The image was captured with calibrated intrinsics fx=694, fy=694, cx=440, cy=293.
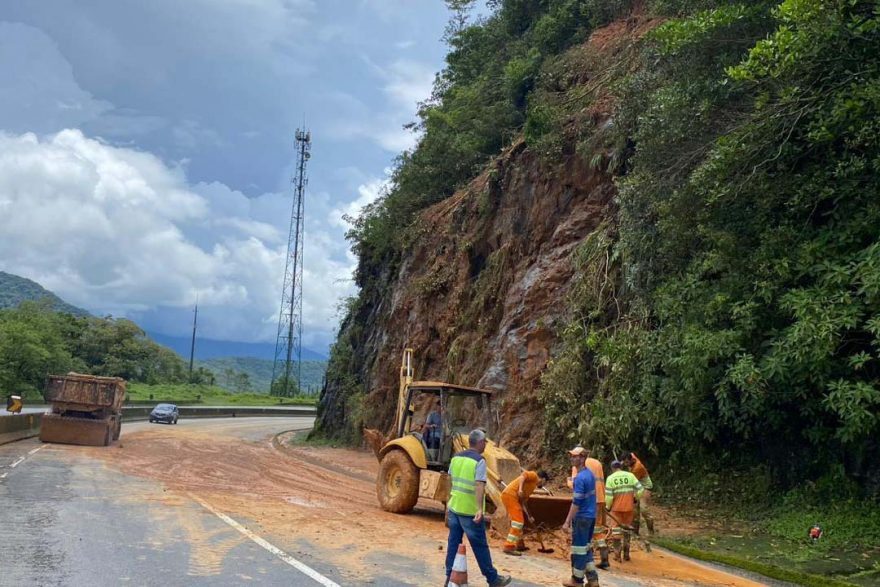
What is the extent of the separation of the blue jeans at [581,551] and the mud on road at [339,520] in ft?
1.42

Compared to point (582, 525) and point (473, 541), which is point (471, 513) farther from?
point (582, 525)

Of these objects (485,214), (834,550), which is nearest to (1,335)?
(485,214)

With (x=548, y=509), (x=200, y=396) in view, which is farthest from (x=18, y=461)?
(x=200, y=396)

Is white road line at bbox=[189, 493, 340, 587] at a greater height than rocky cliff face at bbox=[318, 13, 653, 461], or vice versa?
rocky cliff face at bbox=[318, 13, 653, 461]

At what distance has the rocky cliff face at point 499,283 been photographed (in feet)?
59.8

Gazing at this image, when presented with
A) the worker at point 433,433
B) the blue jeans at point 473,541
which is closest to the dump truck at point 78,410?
the worker at point 433,433

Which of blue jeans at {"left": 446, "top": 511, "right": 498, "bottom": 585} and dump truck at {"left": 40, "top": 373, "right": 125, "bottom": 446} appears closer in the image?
blue jeans at {"left": 446, "top": 511, "right": 498, "bottom": 585}

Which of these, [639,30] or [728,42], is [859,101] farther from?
[639,30]

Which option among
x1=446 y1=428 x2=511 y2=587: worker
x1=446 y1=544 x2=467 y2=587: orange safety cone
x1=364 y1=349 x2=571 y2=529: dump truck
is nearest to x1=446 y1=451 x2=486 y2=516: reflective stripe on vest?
x1=446 y1=428 x2=511 y2=587: worker

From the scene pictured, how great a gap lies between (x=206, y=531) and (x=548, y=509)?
4908 millimetres

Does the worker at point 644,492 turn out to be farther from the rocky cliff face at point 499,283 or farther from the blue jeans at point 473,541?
the rocky cliff face at point 499,283

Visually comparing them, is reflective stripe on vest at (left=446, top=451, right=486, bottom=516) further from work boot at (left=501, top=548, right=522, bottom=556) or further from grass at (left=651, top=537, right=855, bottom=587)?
grass at (left=651, top=537, right=855, bottom=587)

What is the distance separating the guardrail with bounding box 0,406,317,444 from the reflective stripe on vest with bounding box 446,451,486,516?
20.1 metres

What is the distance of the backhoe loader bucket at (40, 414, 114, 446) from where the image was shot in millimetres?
22719
